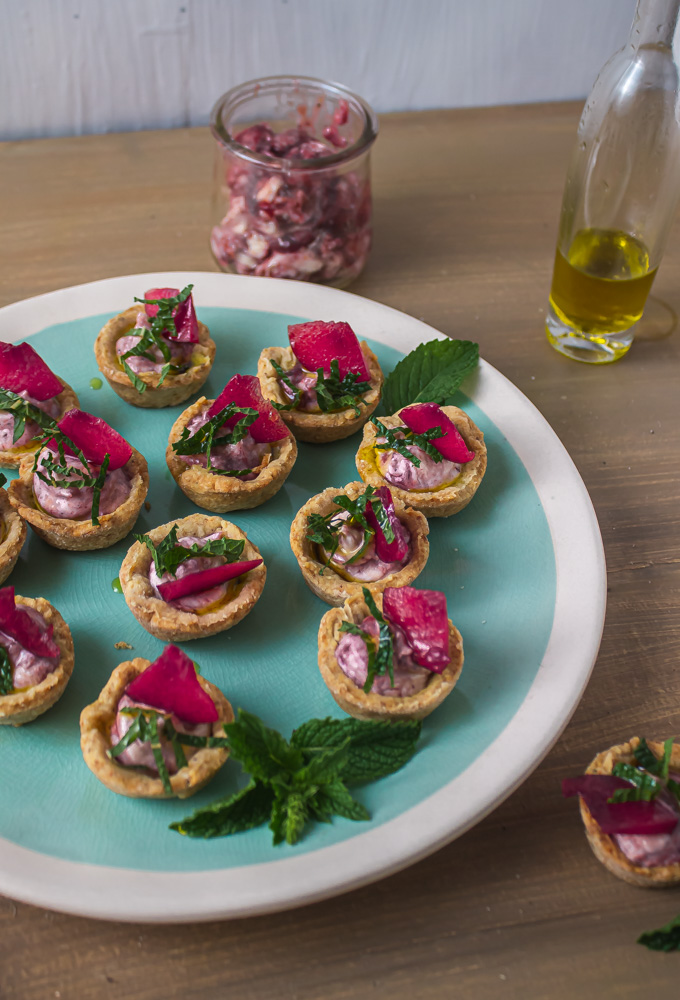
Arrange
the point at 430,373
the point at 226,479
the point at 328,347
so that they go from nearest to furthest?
the point at 226,479 < the point at 328,347 < the point at 430,373

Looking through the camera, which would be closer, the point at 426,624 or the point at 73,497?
the point at 426,624

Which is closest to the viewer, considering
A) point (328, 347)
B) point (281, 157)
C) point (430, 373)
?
point (328, 347)

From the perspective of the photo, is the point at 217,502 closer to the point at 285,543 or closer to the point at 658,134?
the point at 285,543

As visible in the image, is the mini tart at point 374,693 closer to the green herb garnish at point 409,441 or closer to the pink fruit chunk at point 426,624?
the pink fruit chunk at point 426,624

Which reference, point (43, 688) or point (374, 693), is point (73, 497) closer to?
point (43, 688)

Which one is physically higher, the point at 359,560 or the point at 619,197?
the point at 619,197

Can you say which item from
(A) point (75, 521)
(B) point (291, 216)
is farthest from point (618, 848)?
(B) point (291, 216)

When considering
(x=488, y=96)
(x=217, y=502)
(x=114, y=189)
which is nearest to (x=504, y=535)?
(x=217, y=502)

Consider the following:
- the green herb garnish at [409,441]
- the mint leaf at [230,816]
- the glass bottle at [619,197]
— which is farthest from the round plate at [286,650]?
the glass bottle at [619,197]
